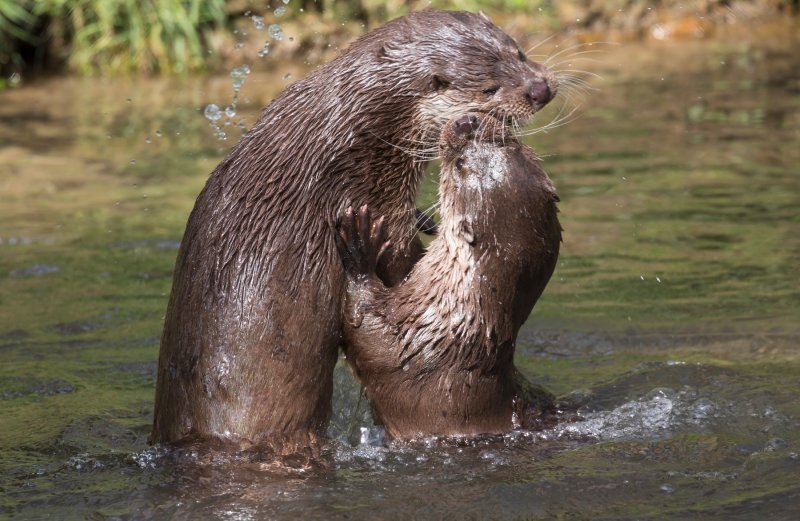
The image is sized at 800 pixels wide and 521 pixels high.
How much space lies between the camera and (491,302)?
3.82m

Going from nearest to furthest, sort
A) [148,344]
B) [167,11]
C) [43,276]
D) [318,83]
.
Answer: [318,83]
[148,344]
[43,276]
[167,11]

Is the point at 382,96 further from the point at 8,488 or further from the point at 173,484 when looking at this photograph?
the point at 8,488

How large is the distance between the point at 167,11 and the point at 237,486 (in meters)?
8.37

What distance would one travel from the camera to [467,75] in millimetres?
3826

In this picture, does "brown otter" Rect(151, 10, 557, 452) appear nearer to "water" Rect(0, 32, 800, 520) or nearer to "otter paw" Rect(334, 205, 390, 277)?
"otter paw" Rect(334, 205, 390, 277)

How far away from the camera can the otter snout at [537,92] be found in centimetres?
383

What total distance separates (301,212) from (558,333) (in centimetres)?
186

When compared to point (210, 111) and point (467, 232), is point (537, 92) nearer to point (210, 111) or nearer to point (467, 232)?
point (467, 232)

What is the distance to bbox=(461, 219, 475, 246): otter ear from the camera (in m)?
3.83

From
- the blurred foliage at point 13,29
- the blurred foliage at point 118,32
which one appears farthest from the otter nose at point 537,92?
the blurred foliage at point 13,29

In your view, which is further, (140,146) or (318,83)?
(140,146)

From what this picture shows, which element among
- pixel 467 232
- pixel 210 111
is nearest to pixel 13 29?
pixel 210 111

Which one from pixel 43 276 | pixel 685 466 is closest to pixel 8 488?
pixel 685 466

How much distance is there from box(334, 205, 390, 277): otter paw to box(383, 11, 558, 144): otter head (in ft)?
1.14
